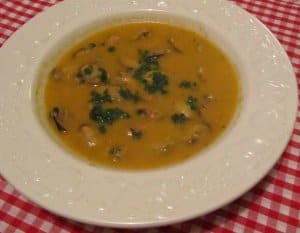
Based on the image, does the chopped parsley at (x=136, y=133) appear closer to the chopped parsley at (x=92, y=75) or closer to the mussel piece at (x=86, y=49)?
the chopped parsley at (x=92, y=75)

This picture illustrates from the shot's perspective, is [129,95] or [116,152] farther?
[129,95]

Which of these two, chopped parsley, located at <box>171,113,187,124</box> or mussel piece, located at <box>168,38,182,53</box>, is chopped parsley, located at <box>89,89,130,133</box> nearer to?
chopped parsley, located at <box>171,113,187,124</box>

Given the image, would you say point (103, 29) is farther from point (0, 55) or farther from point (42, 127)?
point (42, 127)

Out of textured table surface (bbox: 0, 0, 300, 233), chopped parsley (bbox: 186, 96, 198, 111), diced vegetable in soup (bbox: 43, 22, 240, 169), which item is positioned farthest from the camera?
Answer: chopped parsley (bbox: 186, 96, 198, 111)

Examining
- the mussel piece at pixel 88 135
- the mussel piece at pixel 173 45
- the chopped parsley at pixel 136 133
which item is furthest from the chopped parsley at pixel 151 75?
the mussel piece at pixel 88 135

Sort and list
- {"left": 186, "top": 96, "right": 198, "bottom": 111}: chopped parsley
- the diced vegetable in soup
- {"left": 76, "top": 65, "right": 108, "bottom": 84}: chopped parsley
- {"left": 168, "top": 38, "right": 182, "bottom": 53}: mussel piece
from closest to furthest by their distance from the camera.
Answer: the diced vegetable in soup → {"left": 186, "top": 96, "right": 198, "bottom": 111}: chopped parsley → {"left": 76, "top": 65, "right": 108, "bottom": 84}: chopped parsley → {"left": 168, "top": 38, "right": 182, "bottom": 53}: mussel piece

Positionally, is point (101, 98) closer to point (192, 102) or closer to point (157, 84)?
point (157, 84)

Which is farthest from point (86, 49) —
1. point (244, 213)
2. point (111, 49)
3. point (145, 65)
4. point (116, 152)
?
point (244, 213)

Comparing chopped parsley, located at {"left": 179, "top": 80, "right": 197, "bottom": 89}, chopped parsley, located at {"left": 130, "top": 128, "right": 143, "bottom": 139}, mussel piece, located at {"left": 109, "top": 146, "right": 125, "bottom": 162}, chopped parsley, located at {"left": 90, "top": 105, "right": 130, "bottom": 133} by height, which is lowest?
mussel piece, located at {"left": 109, "top": 146, "right": 125, "bottom": 162}

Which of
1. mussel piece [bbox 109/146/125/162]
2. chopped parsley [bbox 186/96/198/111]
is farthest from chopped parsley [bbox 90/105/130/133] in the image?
chopped parsley [bbox 186/96/198/111]
